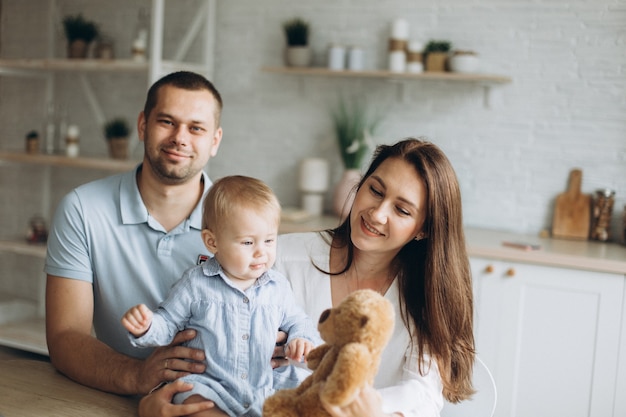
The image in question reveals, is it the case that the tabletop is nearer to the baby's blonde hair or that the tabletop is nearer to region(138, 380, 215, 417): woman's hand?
region(138, 380, 215, 417): woman's hand

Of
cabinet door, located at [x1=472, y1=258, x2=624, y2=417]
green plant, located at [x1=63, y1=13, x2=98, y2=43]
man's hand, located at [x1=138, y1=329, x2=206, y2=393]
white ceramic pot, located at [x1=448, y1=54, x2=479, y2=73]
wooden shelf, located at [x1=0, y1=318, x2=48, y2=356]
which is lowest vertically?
wooden shelf, located at [x1=0, y1=318, x2=48, y2=356]

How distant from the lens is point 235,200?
5.69 ft

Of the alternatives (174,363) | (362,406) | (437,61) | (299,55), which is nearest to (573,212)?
(437,61)

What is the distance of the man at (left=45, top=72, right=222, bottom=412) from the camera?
87.0 inches

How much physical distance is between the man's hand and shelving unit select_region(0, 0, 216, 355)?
2674mm

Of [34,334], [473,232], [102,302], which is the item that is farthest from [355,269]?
[34,334]

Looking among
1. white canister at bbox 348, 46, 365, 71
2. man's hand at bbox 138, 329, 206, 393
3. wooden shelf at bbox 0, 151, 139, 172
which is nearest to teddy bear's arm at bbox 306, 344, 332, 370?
man's hand at bbox 138, 329, 206, 393

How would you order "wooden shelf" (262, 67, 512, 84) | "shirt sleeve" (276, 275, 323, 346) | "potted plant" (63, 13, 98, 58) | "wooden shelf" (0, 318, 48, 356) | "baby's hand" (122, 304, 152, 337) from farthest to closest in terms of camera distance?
"potted plant" (63, 13, 98, 58), "wooden shelf" (0, 318, 48, 356), "wooden shelf" (262, 67, 512, 84), "shirt sleeve" (276, 275, 323, 346), "baby's hand" (122, 304, 152, 337)

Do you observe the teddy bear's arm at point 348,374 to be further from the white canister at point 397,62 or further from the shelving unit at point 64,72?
the shelving unit at point 64,72

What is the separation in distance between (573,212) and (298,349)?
8.61ft

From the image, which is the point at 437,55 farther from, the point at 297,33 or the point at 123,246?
the point at 123,246

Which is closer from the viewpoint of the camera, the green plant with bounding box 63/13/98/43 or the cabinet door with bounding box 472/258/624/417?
the cabinet door with bounding box 472/258/624/417

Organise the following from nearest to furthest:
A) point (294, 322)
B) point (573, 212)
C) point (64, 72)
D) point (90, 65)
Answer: point (294, 322), point (573, 212), point (90, 65), point (64, 72)

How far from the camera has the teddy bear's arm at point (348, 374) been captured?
4.10 ft
